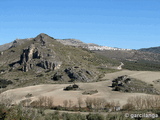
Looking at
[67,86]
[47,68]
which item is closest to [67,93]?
[67,86]

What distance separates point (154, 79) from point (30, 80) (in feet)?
176

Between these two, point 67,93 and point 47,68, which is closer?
point 67,93

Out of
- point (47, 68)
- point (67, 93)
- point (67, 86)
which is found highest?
point (47, 68)

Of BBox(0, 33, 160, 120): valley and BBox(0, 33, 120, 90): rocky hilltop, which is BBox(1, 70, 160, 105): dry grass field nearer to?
BBox(0, 33, 160, 120): valley

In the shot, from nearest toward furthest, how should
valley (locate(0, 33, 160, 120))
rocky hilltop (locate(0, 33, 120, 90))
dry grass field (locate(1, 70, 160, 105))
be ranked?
valley (locate(0, 33, 160, 120)) < dry grass field (locate(1, 70, 160, 105)) < rocky hilltop (locate(0, 33, 120, 90))

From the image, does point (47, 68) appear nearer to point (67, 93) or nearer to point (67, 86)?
point (67, 86)

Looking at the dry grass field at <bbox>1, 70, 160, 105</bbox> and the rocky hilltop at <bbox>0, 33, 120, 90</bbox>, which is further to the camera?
the rocky hilltop at <bbox>0, 33, 120, 90</bbox>

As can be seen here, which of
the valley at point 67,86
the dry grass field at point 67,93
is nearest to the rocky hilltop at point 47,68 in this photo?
the valley at point 67,86

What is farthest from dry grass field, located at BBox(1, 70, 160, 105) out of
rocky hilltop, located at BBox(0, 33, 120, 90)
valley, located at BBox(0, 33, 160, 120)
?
rocky hilltop, located at BBox(0, 33, 120, 90)

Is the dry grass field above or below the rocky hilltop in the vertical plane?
below

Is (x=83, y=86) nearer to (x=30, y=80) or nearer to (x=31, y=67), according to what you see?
(x=30, y=80)

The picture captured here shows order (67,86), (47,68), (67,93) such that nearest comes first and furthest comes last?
1. (67,93)
2. (67,86)
3. (47,68)

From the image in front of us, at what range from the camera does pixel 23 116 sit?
30.8m

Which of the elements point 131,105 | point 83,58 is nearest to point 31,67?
point 83,58
